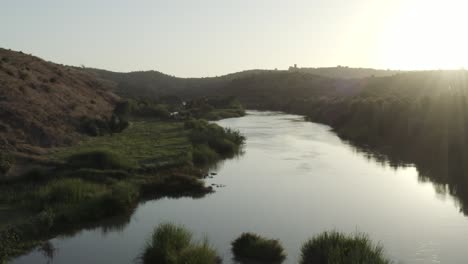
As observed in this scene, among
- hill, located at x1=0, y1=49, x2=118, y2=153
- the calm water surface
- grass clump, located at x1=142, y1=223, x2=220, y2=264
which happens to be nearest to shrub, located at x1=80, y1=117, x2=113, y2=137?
hill, located at x1=0, y1=49, x2=118, y2=153

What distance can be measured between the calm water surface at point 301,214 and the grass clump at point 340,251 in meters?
1.24

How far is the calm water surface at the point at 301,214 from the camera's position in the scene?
20.7 m

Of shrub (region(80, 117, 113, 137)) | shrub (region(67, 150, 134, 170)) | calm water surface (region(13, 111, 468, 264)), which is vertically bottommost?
calm water surface (region(13, 111, 468, 264))

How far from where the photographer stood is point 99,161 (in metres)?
33.2

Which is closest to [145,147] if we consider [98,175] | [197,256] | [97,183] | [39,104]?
[98,175]

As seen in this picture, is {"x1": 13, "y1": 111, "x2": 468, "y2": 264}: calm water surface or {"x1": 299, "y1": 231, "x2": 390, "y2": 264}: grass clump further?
{"x1": 13, "y1": 111, "x2": 468, "y2": 264}: calm water surface

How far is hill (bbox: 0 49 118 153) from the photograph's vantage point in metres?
38.4

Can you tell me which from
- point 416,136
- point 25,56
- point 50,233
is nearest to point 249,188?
point 50,233

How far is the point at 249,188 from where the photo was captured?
A: 33.0 metres

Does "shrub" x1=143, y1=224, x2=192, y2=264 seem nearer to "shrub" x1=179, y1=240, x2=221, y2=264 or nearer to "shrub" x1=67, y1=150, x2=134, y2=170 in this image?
"shrub" x1=179, y1=240, x2=221, y2=264

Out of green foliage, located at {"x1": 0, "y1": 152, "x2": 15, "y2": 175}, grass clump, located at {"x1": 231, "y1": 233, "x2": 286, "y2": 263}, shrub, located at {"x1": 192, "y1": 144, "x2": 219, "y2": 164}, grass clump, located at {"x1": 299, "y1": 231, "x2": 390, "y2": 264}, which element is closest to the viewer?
grass clump, located at {"x1": 299, "y1": 231, "x2": 390, "y2": 264}

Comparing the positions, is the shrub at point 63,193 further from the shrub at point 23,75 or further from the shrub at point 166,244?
the shrub at point 23,75

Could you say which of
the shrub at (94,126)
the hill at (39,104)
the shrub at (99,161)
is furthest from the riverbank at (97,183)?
the hill at (39,104)

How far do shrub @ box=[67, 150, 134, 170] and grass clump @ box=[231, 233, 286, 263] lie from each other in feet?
51.4
